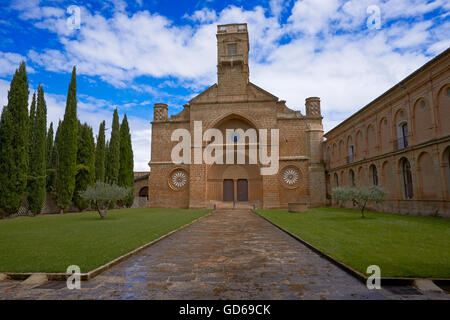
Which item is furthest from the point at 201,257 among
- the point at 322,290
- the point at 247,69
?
the point at 247,69

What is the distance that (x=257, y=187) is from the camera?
30.1 metres

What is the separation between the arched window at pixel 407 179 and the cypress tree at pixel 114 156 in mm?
26607

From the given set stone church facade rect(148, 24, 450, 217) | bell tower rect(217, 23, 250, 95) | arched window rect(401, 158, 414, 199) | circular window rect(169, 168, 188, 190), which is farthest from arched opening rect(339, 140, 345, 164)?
circular window rect(169, 168, 188, 190)

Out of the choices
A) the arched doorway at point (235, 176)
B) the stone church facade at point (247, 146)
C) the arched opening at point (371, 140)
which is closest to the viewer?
the arched opening at point (371, 140)

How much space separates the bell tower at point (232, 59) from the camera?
28.8 meters

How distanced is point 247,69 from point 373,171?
16.4 m

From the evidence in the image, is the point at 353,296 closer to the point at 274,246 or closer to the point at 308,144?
the point at 274,246

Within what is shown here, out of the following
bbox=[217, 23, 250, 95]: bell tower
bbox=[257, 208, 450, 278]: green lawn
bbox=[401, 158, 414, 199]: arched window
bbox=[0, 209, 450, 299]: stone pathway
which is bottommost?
bbox=[0, 209, 450, 299]: stone pathway

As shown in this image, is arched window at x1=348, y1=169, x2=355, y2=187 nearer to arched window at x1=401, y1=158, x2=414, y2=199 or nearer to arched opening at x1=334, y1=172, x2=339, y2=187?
arched opening at x1=334, y1=172, x2=339, y2=187

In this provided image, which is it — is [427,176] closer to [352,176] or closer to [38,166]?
[352,176]

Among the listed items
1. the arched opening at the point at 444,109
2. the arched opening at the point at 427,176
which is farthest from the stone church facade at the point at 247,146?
the arched opening at the point at 444,109

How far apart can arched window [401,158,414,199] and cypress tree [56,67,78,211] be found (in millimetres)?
24968

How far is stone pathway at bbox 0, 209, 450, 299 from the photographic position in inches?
149

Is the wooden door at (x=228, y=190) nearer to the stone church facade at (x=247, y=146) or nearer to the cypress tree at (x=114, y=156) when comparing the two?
the stone church facade at (x=247, y=146)
